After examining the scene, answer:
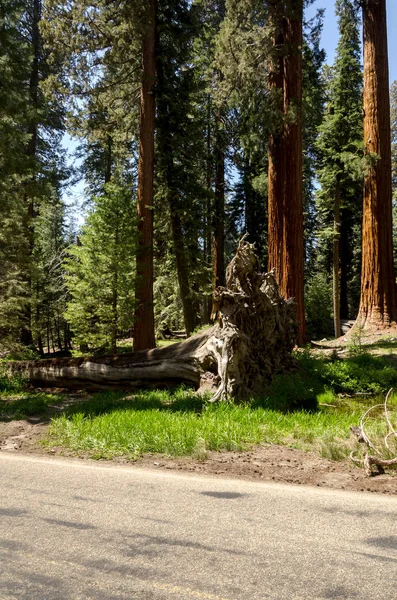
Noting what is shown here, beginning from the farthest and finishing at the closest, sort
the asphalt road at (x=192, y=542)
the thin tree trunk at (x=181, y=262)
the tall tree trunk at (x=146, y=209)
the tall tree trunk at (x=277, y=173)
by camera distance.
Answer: the thin tree trunk at (x=181, y=262), the tall tree trunk at (x=146, y=209), the tall tree trunk at (x=277, y=173), the asphalt road at (x=192, y=542)

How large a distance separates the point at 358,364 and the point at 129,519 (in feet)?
25.5

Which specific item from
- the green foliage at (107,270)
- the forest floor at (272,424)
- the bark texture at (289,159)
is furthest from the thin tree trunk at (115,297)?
the bark texture at (289,159)

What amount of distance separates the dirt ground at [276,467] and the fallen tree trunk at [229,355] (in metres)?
2.64

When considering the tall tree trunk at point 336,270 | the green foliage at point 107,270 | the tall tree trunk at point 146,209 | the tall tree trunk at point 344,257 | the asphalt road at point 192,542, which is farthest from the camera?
the tall tree trunk at point 344,257

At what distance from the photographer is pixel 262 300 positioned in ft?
31.3

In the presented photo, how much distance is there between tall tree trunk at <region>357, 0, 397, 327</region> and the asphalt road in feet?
35.0

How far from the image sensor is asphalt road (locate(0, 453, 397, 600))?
90.9 inches

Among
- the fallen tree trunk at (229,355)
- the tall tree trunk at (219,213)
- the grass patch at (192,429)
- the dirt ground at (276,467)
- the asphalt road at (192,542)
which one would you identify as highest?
the tall tree trunk at (219,213)

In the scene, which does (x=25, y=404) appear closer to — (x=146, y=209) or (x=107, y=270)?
(x=107, y=270)

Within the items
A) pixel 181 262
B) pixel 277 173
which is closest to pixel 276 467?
pixel 277 173

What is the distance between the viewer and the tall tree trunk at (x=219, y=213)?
23189 millimetres

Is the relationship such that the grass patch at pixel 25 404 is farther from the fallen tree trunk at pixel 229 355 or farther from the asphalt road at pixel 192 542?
the asphalt road at pixel 192 542

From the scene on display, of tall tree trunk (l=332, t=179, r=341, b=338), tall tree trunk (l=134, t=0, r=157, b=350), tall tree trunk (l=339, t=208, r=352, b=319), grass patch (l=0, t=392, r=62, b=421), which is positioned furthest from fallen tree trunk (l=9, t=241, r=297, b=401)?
tall tree trunk (l=339, t=208, r=352, b=319)

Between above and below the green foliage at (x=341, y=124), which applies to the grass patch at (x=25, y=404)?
below
